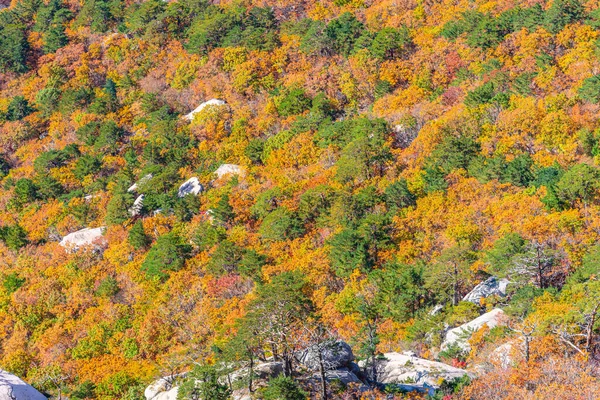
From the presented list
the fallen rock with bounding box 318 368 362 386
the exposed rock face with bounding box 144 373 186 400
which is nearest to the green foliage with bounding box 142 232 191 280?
the exposed rock face with bounding box 144 373 186 400

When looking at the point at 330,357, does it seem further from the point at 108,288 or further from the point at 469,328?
the point at 108,288

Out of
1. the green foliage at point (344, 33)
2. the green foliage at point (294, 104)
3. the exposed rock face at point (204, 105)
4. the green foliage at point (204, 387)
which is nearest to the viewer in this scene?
the green foliage at point (204, 387)

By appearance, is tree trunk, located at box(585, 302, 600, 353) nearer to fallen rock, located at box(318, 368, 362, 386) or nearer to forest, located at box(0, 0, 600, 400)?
forest, located at box(0, 0, 600, 400)

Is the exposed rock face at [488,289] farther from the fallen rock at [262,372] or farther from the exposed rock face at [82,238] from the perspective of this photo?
the exposed rock face at [82,238]

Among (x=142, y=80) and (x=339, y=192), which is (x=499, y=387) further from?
(x=142, y=80)

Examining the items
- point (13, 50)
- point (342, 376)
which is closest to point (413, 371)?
point (342, 376)

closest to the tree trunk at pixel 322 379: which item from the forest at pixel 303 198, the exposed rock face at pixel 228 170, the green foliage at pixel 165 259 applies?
the forest at pixel 303 198
